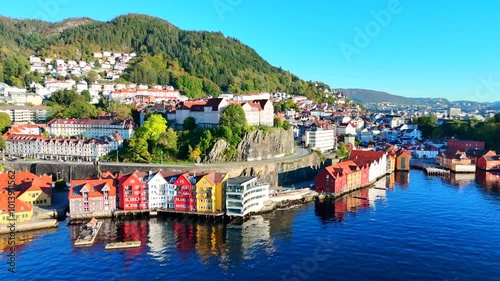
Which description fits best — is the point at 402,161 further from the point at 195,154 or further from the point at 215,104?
the point at 195,154

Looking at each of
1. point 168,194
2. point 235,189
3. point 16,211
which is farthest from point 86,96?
point 235,189

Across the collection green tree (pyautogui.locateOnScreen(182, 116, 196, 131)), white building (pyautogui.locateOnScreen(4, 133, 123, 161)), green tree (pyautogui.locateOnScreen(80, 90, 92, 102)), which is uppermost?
green tree (pyautogui.locateOnScreen(80, 90, 92, 102))

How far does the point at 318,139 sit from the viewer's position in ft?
218

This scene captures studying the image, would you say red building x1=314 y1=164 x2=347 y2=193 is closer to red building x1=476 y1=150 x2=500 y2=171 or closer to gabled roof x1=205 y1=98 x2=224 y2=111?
gabled roof x1=205 y1=98 x2=224 y2=111

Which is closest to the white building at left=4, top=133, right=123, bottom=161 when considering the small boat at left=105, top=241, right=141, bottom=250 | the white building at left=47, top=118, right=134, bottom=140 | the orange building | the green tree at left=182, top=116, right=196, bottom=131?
the white building at left=47, top=118, right=134, bottom=140

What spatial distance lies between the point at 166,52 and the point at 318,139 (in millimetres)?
67781

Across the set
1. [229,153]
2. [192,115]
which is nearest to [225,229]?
[229,153]

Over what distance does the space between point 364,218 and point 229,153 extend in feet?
62.1

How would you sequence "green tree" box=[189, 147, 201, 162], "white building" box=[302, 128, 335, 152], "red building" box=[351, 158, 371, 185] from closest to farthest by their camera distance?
"green tree" box=[189, 147, 201, 162], "red building" box=[351, 158, 371, 185], "white building" box=[302, 128, 335, 152]

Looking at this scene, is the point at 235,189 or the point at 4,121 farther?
the point at 4,121

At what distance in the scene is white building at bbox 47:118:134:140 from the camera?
5503 cm

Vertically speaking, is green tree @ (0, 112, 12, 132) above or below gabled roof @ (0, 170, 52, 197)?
above

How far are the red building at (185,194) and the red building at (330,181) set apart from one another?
47.6 feet

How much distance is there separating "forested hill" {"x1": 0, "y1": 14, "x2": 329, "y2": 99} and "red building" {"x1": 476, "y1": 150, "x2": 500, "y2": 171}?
61.3 meters
